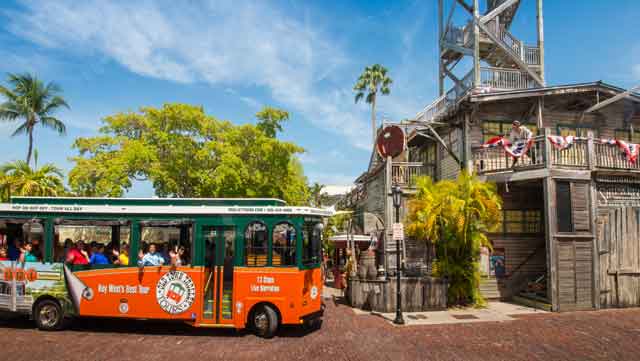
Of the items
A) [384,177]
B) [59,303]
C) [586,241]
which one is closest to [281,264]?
[59,303]

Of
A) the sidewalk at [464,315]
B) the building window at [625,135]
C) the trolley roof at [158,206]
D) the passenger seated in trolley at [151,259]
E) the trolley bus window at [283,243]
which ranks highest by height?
the building window at [625,135]

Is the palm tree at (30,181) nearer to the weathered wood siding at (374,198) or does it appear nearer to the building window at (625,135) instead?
the weathered wood siding at (374,198)

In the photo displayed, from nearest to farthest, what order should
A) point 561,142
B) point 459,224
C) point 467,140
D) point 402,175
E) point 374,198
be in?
point 459,224, point 561,142, point 467,140, point 402,175, point 374,198

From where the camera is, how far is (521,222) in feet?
55.4

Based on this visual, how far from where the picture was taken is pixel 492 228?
14352 millimetres

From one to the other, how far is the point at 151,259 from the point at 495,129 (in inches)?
562

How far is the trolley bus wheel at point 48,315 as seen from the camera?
10398mm

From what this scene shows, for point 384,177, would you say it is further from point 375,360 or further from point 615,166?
point 375,360

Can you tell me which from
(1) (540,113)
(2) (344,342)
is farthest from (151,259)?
(1) (540,113)

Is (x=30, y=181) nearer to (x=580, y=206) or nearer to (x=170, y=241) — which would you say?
(x=170, y=241)

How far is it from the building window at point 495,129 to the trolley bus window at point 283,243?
10.9 m

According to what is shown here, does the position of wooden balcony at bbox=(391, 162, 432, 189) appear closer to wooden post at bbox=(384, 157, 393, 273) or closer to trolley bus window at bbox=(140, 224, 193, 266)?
wooden post at bbox=(384, 157, 393, 273)

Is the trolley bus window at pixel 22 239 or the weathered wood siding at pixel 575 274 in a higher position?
the trolley bus window at pixel 22 239

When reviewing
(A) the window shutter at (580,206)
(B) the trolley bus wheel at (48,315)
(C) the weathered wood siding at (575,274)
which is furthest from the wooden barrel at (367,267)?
(B) the trolley bus wheel at (48,315)
